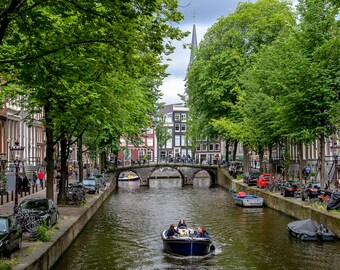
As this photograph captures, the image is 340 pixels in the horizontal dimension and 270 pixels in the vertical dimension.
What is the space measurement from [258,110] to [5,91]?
2263cm

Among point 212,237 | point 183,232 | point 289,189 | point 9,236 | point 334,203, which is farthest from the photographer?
point 289,189

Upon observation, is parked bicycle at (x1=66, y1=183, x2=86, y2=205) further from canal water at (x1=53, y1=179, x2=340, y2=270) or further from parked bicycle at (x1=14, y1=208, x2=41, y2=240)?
parked bicycle at (x1=14, y1=208, x2=41, y2=240)

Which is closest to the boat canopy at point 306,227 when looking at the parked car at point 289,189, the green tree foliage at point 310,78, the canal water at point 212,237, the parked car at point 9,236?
the canal water at point 212,237

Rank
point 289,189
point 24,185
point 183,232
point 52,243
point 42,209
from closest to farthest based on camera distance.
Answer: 1. point 52,243
2. point 42,209
3. point 183,232
4. point 289,189
5. point 24,185

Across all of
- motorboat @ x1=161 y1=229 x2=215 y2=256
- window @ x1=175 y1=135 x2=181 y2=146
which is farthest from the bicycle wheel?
window @ x1=175 y1=135 x2=181 y2=146

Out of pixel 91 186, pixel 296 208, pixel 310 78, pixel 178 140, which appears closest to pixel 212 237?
pixel 296 208

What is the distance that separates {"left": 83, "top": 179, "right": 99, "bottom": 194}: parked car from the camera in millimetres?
41409

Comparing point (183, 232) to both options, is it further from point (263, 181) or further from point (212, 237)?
point (263, 181)

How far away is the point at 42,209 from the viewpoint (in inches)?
867

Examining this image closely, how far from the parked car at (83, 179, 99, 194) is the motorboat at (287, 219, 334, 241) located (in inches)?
790

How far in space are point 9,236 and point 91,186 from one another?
26.0m

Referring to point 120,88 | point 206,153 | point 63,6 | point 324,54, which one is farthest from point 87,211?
point 206,153

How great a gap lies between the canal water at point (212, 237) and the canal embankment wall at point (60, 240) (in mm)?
435

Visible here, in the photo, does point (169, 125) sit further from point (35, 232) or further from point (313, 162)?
point (35, 232)
